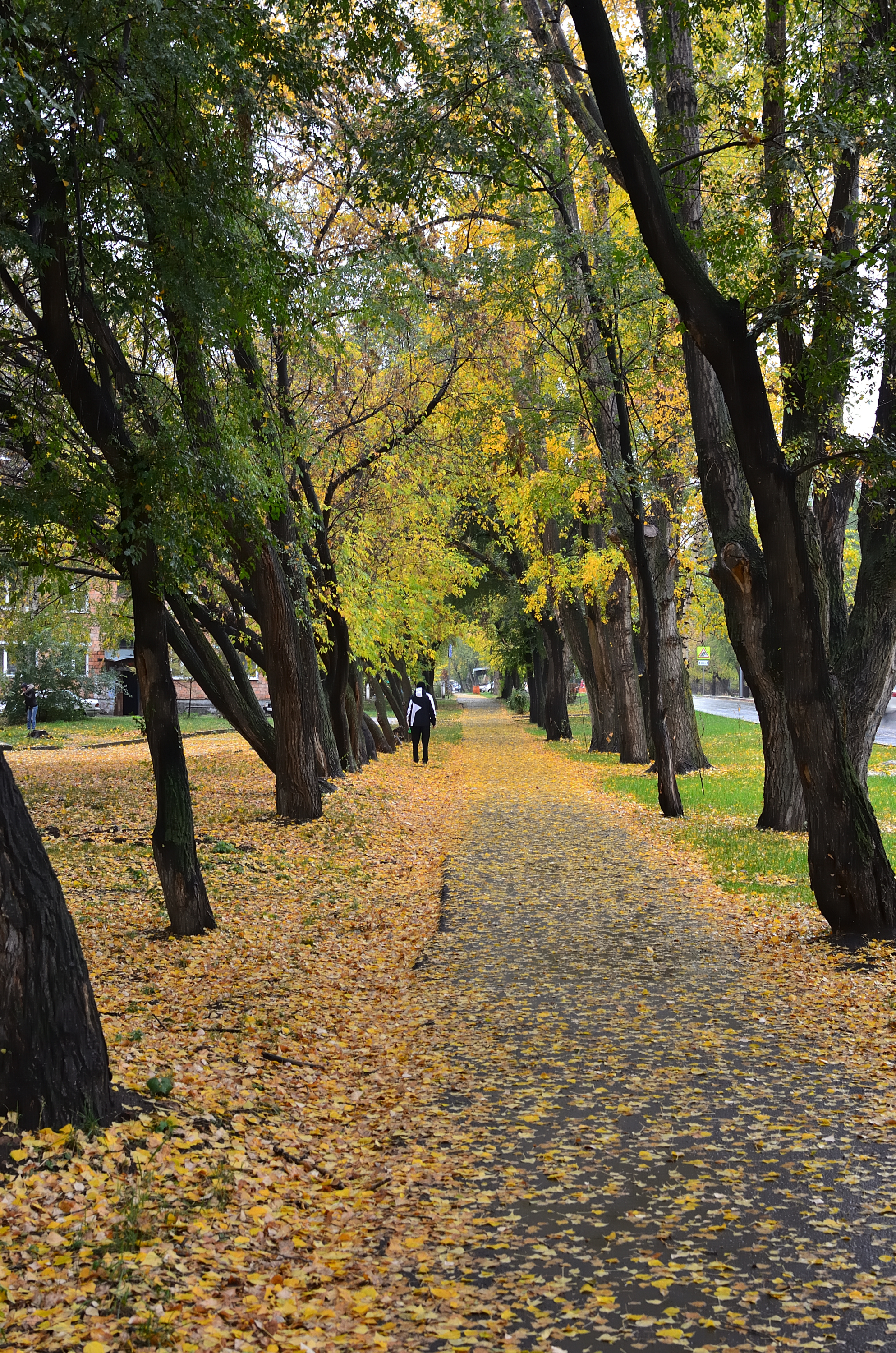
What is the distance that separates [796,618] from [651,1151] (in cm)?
488

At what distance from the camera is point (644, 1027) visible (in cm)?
699

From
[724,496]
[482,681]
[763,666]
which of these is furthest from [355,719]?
[482,681]

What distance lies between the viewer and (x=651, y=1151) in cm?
512

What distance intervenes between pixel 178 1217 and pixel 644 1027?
349cm

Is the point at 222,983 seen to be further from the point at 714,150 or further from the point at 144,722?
the point at 714,150

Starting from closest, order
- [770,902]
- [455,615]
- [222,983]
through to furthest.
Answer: [222,983] → [770,902] → [455,615]

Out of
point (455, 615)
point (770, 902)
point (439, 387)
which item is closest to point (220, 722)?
point (455, 615)

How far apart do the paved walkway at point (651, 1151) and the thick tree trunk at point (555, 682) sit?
25.0 m

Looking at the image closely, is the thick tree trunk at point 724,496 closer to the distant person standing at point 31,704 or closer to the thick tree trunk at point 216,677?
the thick tree trunk at point 216,677

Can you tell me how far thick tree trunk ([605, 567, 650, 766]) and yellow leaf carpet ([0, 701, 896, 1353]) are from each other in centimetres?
1345

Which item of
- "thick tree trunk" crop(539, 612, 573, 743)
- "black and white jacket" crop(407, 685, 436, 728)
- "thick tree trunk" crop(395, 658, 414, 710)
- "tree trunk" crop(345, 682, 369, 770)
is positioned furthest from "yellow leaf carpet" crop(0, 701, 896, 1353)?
"thick tree trunk" crop(539, 612, 573, 743)

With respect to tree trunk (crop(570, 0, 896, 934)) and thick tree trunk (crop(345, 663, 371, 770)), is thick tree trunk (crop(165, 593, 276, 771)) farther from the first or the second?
tree trunk (crop(570, 0, 896, 934))

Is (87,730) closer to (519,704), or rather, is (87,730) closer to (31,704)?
(31,704)

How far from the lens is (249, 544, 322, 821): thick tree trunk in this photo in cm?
1398
